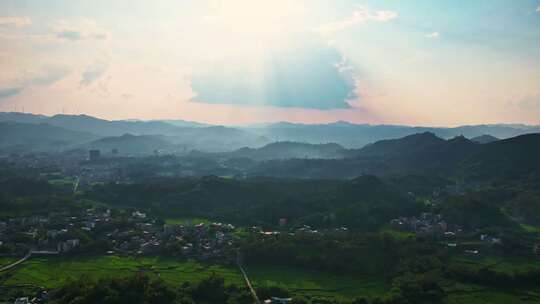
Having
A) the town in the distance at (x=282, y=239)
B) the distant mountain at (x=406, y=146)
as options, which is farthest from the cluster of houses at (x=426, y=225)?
the distant mountain at (x=406, y=146)

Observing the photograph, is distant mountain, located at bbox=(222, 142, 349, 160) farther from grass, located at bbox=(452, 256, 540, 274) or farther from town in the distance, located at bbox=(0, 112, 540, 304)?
grass, located at bbox=(452, 256, 540, 274)

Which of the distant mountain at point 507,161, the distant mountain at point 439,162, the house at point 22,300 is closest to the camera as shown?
Result: the house at point 22,300

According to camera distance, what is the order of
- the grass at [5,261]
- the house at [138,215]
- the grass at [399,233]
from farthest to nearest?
the house at [138,215], the grass at [399,233], the grass at [5,261]

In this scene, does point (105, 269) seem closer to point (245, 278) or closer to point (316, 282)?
point (245, 278)

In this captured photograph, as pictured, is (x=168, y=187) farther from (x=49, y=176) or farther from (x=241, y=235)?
(x=49, y=176)

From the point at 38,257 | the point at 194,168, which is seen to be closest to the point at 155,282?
the point at 38,257

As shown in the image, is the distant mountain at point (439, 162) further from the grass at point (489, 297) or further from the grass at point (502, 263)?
the grass at point (489, 297)
